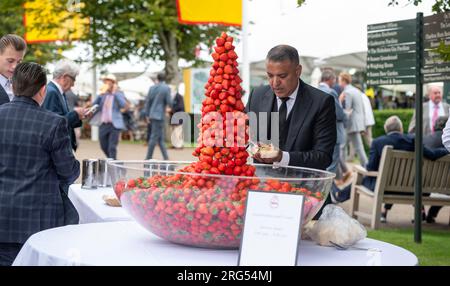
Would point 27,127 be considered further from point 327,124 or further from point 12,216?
point 327,124

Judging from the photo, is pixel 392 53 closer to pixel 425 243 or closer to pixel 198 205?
pixel 425 243

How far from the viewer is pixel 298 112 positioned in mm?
4492

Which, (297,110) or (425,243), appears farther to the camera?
(425,243)

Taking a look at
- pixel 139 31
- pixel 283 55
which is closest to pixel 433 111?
pixel 283 55

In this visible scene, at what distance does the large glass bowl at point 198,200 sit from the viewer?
2.78 meters

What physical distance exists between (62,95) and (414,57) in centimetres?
409

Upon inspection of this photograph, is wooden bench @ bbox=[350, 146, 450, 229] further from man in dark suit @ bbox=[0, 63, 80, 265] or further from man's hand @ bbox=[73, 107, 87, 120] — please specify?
man in dark suit @ bbox=[0, 63, 80, 265]

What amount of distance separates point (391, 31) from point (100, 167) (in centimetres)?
497

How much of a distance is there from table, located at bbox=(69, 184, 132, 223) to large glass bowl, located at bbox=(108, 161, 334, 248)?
116cm

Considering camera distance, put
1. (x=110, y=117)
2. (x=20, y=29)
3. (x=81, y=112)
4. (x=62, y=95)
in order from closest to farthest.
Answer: (x=81, y=112)
(x=62, y=95)
(x=110, y=117)
(x=20, y=29)

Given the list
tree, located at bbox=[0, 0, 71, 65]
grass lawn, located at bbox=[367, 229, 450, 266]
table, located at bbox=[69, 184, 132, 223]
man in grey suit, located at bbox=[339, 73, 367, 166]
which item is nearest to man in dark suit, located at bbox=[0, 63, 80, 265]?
table, located at bbox=[69, 184, 132, 223]

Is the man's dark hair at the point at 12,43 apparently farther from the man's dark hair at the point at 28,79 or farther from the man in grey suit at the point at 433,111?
the man in grey suit at the point at 433,111

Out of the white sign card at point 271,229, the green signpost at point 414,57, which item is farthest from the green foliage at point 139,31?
the white sign card at point 271,229

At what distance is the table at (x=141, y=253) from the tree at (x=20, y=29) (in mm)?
28414
